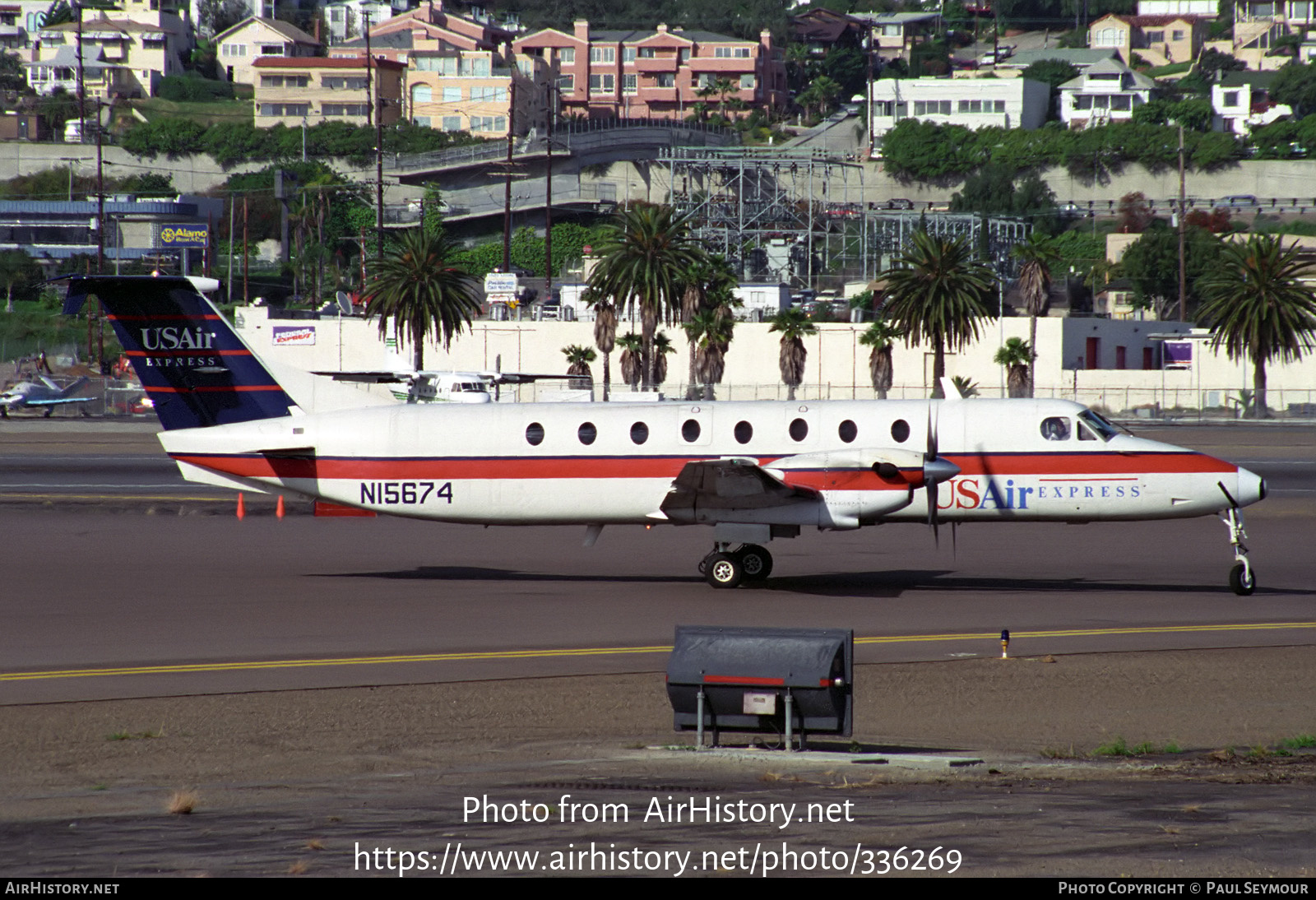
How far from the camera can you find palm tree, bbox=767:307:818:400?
75500 millimetres

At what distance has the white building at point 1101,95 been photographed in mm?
171500

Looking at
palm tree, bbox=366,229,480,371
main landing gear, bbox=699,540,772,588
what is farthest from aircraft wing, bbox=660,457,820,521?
palm tree, bbox=366,229,480,371

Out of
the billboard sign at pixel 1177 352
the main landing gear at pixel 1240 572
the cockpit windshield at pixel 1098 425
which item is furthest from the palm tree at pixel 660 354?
the main landing gear at pixel 1240 572

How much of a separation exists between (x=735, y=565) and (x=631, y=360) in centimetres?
5714

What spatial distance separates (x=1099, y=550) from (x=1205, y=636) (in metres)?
9.77

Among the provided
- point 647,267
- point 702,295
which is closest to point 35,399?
point 647,267

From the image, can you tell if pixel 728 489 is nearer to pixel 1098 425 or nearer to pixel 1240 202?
pixel 1098 425

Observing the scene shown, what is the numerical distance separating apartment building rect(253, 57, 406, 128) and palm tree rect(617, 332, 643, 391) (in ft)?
329

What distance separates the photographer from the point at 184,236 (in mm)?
125312

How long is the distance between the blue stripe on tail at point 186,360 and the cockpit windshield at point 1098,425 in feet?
45.5

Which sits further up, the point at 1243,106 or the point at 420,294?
the point at 1243,106

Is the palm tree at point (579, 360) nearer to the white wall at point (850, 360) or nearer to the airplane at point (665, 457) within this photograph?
the white wall at point (850, 360)
